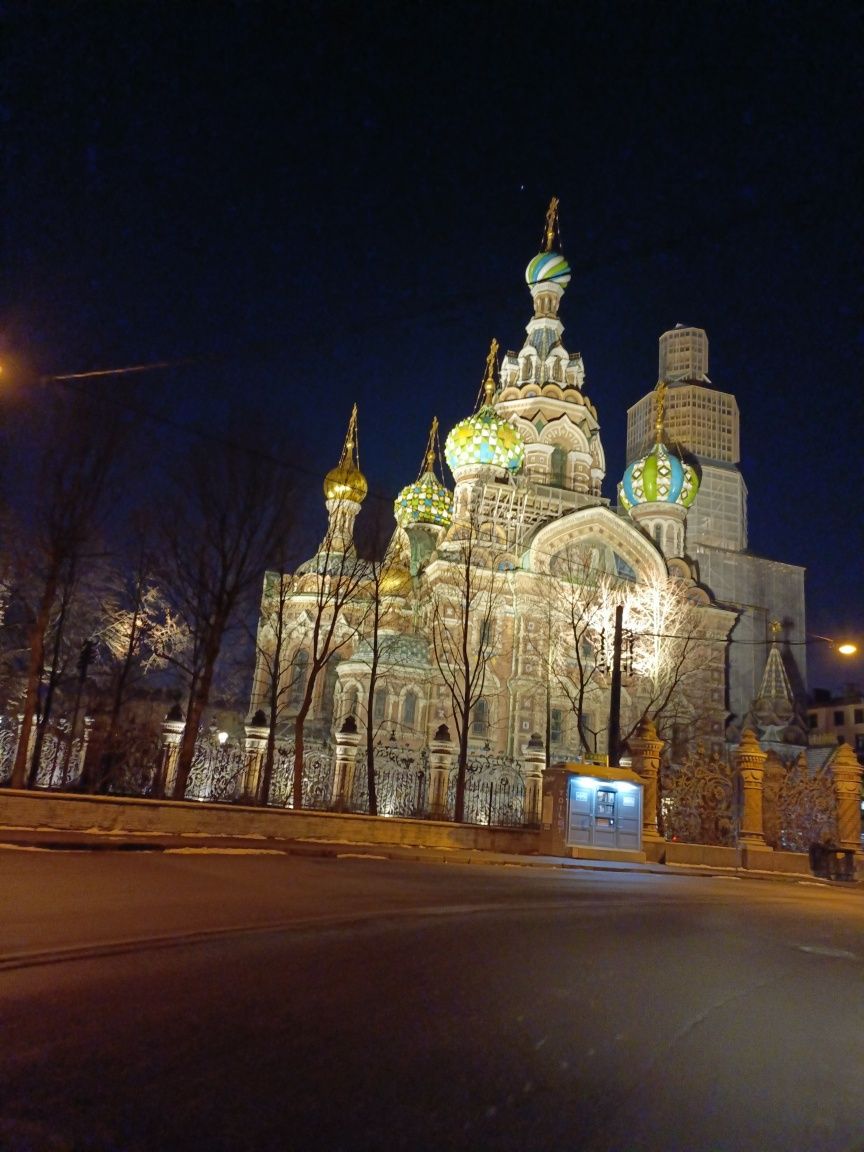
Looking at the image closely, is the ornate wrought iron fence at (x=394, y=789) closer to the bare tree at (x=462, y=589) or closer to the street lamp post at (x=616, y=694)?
the street lamp post at (x=616, y=694)

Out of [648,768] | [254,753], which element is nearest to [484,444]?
[648,768]

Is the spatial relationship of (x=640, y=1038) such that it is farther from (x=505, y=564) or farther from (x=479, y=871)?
(x=505, y=564)

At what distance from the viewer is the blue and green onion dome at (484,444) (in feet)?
128

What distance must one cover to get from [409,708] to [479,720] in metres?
2.81

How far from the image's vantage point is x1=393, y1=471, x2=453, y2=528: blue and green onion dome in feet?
141

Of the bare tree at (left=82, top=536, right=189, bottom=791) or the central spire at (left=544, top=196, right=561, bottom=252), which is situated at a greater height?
the central spire at (left=544, top=196, right=561, bottom=252)

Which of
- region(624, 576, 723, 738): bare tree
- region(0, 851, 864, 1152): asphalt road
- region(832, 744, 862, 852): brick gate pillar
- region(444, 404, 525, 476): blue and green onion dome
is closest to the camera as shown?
region(0, 851, 864, 1152): asphalt road

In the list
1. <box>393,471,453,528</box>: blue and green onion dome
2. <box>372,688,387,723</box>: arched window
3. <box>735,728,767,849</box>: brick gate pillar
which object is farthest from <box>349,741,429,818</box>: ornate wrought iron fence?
<box>393,471,453,528</box>: blue and green onion dome

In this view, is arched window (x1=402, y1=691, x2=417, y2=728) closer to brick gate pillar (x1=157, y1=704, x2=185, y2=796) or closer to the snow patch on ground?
brick gate pillar (x1=157, y1=704, x2=185, y2=796)

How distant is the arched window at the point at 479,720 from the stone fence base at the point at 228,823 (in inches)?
549

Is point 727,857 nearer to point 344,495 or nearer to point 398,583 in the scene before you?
point 398,583

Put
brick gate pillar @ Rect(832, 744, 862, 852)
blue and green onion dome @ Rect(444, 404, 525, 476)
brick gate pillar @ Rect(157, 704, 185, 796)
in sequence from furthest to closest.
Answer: blue and green onion dome @ Rect(444, 404, 525, 476) < brick gate pillar @ Rect(832, 744, 862, 852) < brick gate pillar @ Rect(157, 704, 185, 796)

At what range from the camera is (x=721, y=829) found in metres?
23.3

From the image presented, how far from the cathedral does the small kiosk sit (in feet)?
13.6
